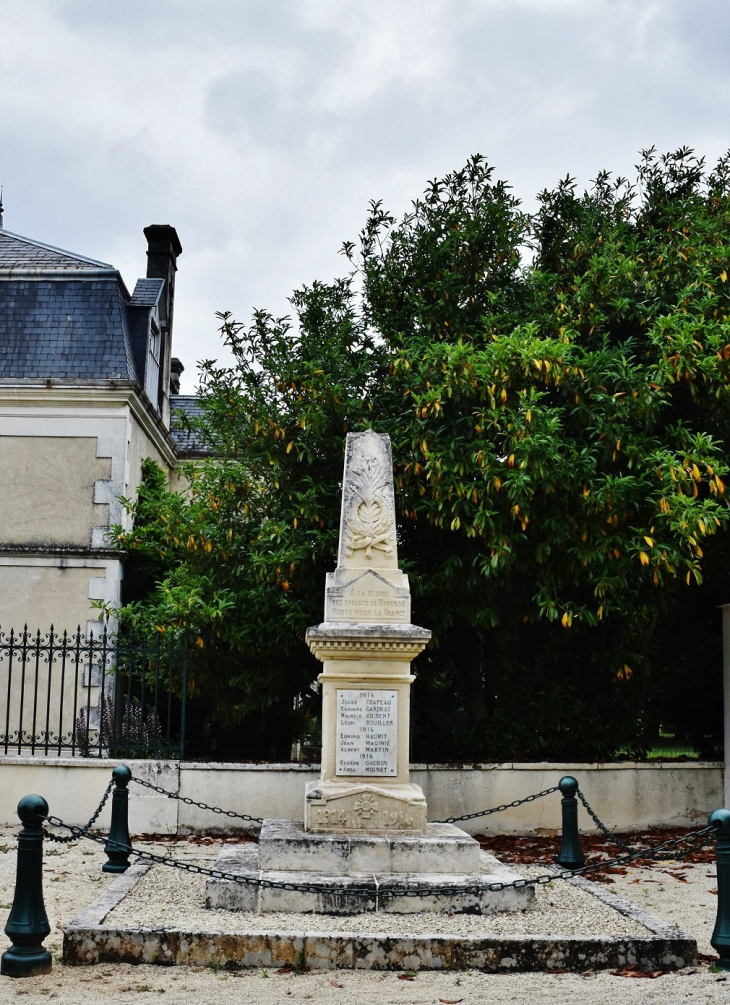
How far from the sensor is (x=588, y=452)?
32.8 ft

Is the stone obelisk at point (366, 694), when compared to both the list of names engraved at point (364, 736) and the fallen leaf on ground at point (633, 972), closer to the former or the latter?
the list of names engraved at point (364, 736)

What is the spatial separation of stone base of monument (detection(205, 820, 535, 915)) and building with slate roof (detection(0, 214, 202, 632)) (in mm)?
8372

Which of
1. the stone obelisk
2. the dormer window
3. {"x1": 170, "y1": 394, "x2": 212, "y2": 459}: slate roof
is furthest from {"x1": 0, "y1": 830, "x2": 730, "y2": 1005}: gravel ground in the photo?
{"x1": 170, "y1": 394, "x2": 212, "y2": 459}: slate roof

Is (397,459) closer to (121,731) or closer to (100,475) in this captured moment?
(121,731)

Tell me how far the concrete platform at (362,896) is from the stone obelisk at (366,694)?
2.62ft

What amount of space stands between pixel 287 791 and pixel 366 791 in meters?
3.18

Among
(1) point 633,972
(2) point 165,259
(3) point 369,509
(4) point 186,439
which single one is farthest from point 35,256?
(1) point 633,972

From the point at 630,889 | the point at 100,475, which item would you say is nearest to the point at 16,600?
the point at 100,475

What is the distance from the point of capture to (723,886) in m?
5.52

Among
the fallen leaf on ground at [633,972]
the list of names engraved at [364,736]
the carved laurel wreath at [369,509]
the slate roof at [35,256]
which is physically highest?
the slate roof at [35,256]

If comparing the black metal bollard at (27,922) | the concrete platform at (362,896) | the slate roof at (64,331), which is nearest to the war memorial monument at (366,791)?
the concrete platform at (362,896)

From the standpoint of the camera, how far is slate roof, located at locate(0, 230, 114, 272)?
56.0 feet

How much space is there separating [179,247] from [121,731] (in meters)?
12.1

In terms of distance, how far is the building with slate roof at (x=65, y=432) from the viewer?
15.3 m
